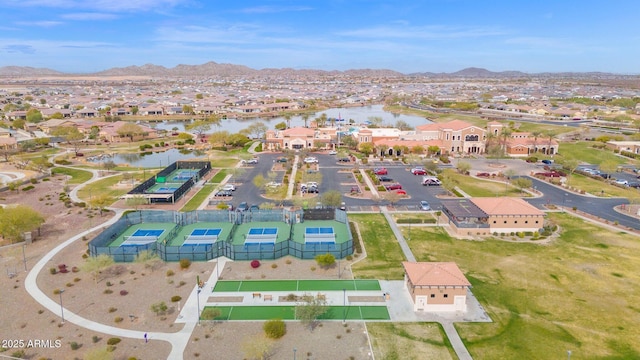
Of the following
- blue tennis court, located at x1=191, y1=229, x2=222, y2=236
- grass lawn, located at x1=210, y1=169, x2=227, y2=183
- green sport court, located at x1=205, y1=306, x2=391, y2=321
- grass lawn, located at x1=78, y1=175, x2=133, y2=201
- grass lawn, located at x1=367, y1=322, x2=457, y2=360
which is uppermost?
grass lawn, located at x1=210, y1=169, x2=227, y2=183

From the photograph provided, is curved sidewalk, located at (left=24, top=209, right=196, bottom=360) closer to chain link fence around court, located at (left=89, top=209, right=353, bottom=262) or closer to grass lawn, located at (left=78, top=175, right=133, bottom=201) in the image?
chain link fence around court, located at (left=89, top=209, right=353, bottom=262)

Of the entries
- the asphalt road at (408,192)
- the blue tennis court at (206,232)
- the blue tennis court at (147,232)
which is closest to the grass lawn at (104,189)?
the blue tennis court at (147,232)

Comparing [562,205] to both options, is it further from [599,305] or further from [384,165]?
[384,165]

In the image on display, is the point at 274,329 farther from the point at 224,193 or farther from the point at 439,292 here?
the point at 224,193

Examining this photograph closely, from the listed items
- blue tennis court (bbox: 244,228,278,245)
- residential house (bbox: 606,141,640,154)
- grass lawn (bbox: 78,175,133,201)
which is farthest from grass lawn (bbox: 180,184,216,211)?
residential house (bbox: 606,141,640,154)

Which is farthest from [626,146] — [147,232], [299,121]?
[299,121]

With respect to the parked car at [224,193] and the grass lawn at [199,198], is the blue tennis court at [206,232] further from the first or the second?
the parked car at [224,193]
